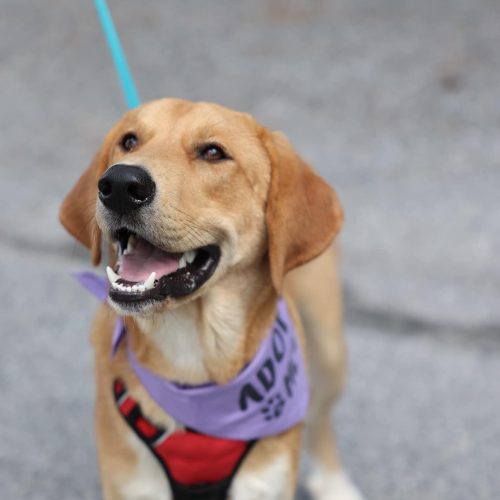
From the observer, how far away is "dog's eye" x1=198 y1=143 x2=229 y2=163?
10.1 feet

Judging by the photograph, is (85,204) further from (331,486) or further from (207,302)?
(331,486)

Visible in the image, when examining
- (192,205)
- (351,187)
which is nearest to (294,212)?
(192,205)

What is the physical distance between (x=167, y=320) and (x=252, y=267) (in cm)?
37

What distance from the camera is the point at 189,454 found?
317 cm

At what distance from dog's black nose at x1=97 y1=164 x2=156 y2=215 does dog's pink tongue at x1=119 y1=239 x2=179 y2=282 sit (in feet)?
0.75

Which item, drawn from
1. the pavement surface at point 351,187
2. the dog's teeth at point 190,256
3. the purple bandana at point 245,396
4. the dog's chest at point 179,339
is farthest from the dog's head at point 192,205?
the pavement surface at point 351,187

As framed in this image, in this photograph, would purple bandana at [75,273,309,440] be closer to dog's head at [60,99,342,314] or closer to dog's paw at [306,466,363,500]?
dog's head at [60,99,342,314]

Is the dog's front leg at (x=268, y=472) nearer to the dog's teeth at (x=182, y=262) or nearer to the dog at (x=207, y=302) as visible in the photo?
the dog at (x=207, y=302)

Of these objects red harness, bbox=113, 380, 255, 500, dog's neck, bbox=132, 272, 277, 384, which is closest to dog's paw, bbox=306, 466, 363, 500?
red harness, bbox=113, 380, 255, 500

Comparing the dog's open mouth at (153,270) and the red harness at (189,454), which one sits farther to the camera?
the red harness at (189,454)

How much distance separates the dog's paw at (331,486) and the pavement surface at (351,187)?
0.28ft

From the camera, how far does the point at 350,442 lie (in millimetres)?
4816

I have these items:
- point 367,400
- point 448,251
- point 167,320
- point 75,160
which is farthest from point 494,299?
point 75,160

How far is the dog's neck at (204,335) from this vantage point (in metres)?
3.11
